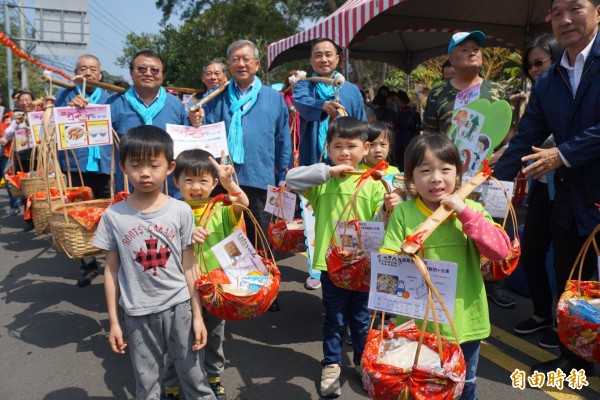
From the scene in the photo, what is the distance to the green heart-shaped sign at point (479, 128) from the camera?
256 centimetres

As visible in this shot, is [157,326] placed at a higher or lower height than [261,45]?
lower

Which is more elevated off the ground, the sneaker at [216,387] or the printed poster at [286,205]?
the printed poster at [286,205]

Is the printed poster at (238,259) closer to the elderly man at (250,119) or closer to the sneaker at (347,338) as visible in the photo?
the sneaker at (347,338)

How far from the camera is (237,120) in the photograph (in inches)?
138

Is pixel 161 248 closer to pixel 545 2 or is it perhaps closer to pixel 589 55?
pixel 589 55

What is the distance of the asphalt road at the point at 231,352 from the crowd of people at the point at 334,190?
164mm

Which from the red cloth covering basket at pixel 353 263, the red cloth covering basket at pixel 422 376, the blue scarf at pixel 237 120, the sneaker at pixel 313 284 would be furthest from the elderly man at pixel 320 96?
the red cloth covering basket at pixel 422 376

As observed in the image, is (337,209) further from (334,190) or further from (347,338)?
(347,338)

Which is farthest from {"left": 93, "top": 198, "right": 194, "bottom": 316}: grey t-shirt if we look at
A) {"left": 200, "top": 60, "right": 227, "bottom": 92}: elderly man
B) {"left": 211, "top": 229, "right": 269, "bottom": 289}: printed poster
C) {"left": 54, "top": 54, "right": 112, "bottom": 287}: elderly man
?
{"left": 200, "top": 60, "right": 227, "bottom": 92}: elderly man

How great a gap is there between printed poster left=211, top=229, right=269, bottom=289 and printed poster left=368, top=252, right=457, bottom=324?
807mm

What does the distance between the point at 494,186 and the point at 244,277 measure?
1.33 m

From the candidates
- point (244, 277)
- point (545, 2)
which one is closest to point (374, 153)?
point (244, 277)

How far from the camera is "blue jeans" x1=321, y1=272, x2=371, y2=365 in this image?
8.68 feet

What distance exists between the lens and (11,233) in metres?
6.98
